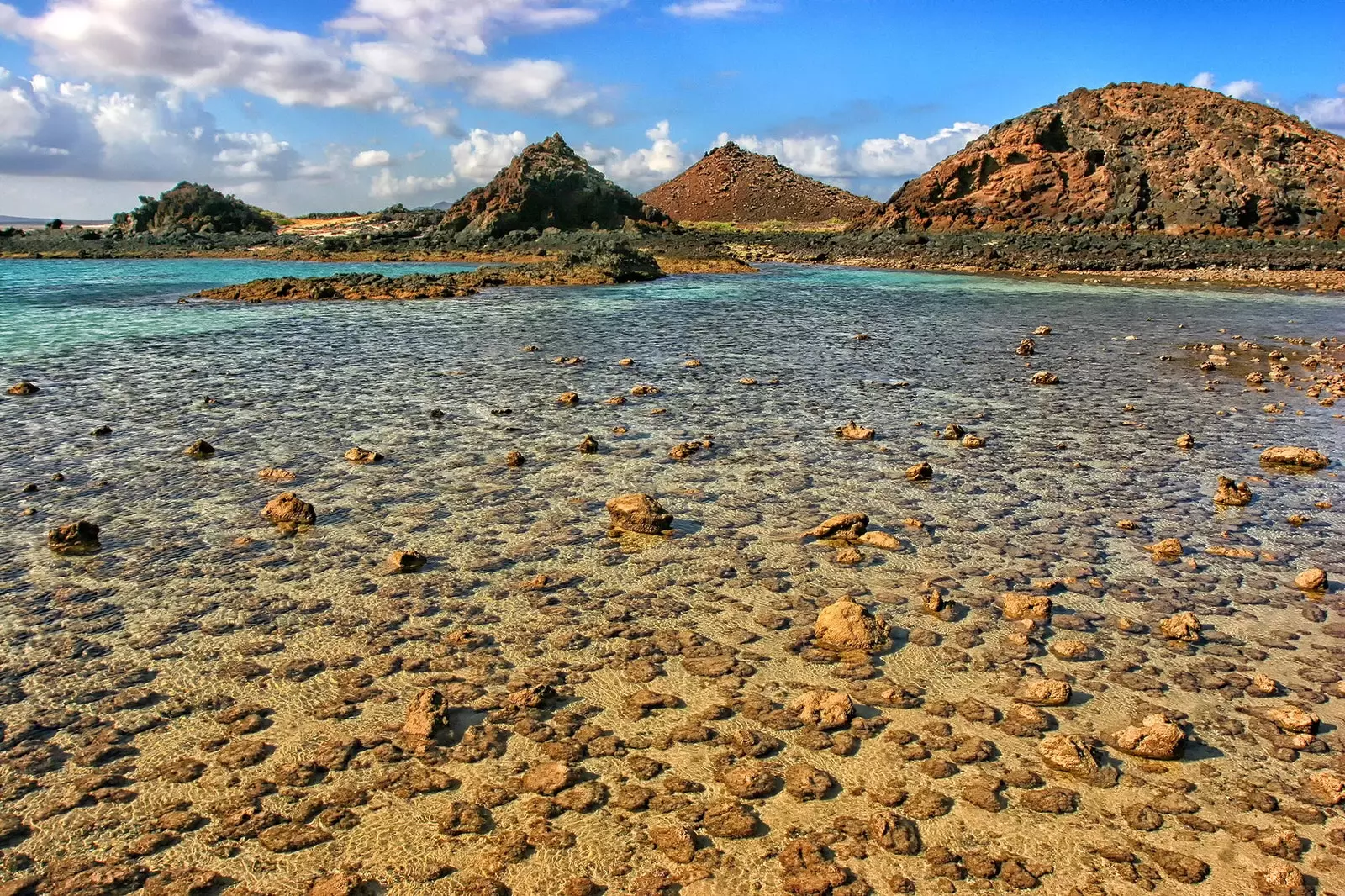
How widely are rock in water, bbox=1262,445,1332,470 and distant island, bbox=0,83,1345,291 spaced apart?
4840cm

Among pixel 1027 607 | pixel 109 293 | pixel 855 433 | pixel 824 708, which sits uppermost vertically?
pixel 109 293

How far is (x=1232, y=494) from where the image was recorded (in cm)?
1002

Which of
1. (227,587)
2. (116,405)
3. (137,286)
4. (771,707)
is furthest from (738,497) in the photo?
(137,286)

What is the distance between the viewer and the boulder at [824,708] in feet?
18.0

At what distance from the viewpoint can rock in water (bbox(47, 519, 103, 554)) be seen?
26.6 feet

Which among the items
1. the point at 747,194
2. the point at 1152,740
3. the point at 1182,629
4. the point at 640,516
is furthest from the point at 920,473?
the point at 747,194

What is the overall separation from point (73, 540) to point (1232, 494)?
1231 centimetres

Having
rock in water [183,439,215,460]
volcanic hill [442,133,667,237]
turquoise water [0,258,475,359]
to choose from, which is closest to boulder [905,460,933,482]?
rock in water [183,439,215,460]

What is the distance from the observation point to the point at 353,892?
4.09 meters

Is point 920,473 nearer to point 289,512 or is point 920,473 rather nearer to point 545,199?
point 289,512

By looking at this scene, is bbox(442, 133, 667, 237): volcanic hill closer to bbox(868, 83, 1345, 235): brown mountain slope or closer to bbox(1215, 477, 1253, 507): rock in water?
bbox(868, 83, 1345, 235): brown mountain slope

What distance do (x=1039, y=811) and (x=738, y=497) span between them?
5.60 metres

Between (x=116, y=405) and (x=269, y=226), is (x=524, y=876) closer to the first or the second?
(x=116, y=405)

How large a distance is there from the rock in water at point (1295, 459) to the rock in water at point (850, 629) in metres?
8.14
